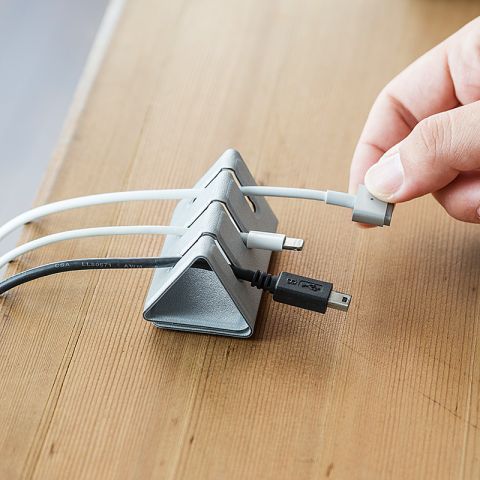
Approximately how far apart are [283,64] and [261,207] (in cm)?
28

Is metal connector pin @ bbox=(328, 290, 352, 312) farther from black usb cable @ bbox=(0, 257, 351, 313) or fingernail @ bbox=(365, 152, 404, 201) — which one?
fingernail @ bbox=(365, 152, 404, 201)

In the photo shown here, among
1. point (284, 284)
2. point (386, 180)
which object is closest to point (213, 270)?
point (284, 284)

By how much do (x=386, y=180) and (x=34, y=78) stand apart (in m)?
0.65

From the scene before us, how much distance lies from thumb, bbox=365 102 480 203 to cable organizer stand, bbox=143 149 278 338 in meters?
0.14

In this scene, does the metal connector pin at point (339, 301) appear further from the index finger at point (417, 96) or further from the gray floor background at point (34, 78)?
the gray floor background at point (34, 78)

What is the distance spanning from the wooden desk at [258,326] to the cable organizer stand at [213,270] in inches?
0.9

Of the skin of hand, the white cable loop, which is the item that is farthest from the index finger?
the white cable loop

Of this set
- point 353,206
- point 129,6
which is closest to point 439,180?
point 353,206

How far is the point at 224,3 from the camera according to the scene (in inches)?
40.1

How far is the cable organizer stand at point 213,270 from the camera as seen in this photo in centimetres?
65

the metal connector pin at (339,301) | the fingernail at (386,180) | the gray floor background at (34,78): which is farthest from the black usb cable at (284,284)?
the gray floor background at (34,78)

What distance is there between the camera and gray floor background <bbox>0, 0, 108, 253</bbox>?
1.00m

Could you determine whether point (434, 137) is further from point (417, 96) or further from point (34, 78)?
point (34, 78)

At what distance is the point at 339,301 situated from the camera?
66 cm
